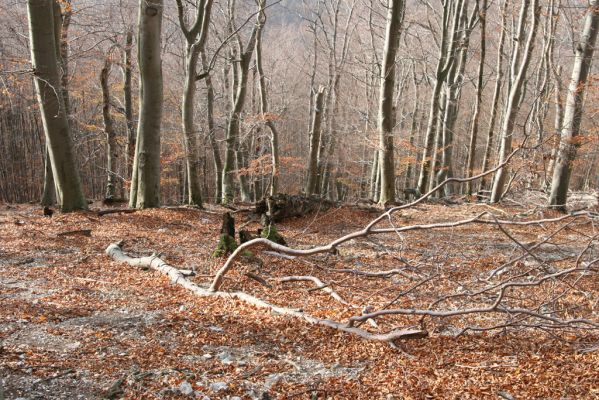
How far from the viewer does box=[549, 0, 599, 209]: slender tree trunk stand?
35.2ft

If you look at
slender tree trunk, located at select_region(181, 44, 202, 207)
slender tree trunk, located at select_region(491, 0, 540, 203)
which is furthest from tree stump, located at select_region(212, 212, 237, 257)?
slender tree trunk, located at select_region(491, 0, 540, 203)

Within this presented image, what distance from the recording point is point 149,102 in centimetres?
913

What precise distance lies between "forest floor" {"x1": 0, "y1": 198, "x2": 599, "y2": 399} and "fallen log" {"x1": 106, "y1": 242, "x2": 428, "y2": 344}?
0.21 feet

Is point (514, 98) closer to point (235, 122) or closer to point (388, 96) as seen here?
point (388, 96)

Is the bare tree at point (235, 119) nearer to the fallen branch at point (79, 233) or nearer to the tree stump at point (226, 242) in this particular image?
the fallen branch at point (79, 233)

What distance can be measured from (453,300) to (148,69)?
290 inches

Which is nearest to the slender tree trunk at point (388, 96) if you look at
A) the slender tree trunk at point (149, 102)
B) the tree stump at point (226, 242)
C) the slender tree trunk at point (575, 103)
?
the slender tree trunk at point (575, 103)

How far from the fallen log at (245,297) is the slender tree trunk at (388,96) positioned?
7017 millimetres

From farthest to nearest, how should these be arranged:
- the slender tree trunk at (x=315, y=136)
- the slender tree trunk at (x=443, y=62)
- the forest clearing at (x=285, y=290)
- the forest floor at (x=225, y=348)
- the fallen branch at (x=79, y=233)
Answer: the slender tree trunk at (x=315, y=136), the slender tree trunk at (x=443, y=62), the fallen branch at (x=79, y=233), the forest clearing at (x=285, y=290), the forest floor at (x=225, y=348)

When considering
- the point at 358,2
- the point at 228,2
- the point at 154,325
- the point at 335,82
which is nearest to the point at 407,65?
the point at 358,2

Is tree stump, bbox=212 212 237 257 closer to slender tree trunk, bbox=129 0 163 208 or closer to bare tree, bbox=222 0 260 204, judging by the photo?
slender tree trunk, bbox=129 0 163 208

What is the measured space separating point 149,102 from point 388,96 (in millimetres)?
5691

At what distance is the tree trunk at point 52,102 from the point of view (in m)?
7.85

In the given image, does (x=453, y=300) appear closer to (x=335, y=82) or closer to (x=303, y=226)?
(x=303, y=226)
